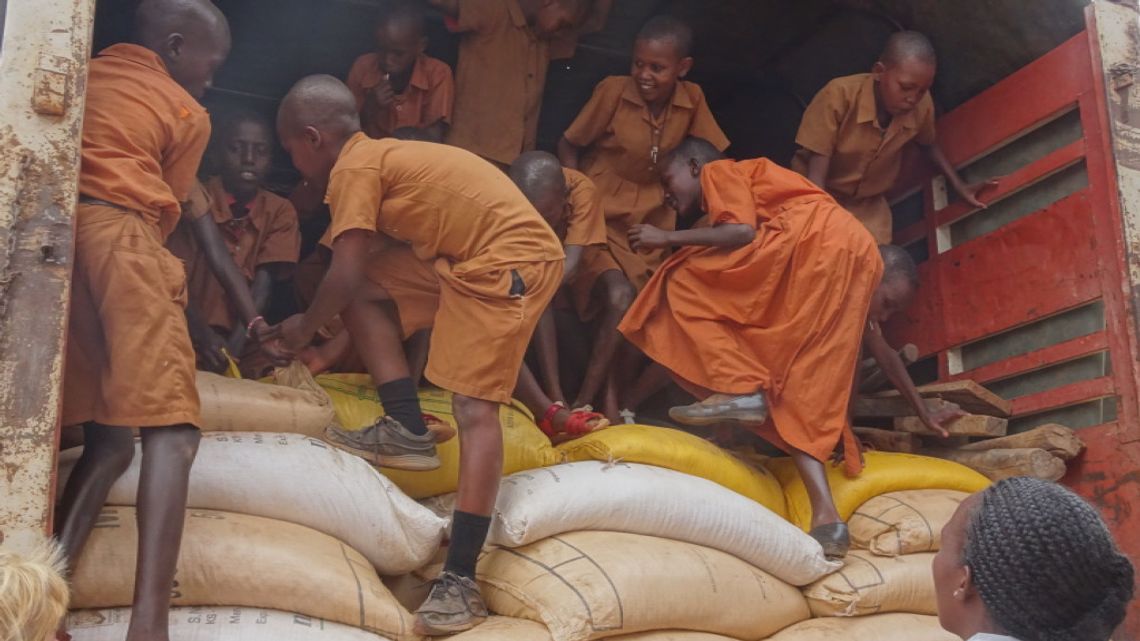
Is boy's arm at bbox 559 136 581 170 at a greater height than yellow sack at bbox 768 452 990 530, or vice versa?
boy's arm at bbox 559 136 581 170

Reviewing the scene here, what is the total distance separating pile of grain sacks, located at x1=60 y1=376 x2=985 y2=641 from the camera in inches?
104

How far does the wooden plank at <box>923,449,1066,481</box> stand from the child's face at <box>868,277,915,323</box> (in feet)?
1.77

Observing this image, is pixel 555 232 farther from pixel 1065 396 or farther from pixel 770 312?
pixel 1065 396

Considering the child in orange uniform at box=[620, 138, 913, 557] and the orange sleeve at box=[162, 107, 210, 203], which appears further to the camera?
the child in orange uniform at box=[620, 138, 913, 557]

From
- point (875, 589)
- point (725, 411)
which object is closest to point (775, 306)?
point (725, 411)

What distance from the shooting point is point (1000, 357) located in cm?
436

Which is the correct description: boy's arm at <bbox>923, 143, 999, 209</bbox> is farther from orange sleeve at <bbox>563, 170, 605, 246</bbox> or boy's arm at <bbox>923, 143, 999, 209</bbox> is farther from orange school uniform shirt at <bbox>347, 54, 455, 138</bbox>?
orange school uniform shirt at <bbox>347, 54, 455, 138</bbox>

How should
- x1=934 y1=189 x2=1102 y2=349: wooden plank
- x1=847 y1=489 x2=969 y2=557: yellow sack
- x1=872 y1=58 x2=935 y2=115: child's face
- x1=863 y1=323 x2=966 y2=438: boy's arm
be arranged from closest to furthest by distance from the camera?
x1=847 y1=489 x2=969 y2=557: yellow sack
x1=934 y1=189 x2=1102 y2=349: wooden plank
x1=863 y1=323 x2=966 y2=438: boy's arm
x1=872 y1=58 x2=935 y2=115: child's face

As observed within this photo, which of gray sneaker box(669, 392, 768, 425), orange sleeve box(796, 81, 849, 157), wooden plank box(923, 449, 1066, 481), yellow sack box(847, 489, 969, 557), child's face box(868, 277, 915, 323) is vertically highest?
orange sleeve box(796, 81, 849, 157)

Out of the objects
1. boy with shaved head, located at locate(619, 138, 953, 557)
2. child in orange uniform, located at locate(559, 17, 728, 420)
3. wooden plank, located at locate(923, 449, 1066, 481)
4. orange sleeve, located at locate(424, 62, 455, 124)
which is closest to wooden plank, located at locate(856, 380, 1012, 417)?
wooden plank, located at locate(923, 449, 1066, 481)

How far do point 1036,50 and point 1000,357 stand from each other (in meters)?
1.12

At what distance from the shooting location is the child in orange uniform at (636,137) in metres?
4.64

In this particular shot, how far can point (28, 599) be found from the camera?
67.2 inches

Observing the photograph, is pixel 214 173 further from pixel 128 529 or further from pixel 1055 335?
pixel 1055 335
